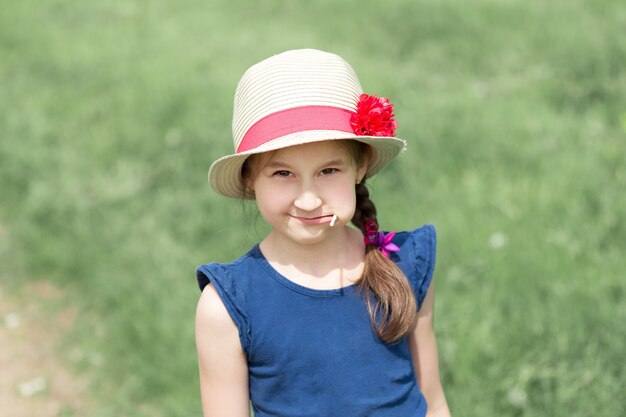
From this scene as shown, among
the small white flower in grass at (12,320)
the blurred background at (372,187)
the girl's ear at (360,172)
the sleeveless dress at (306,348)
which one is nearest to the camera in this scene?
the sleeveless dress at (306,348)

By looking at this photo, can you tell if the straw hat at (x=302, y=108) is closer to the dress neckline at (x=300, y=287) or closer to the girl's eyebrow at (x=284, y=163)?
the girl's eyebrow at (x=284, y=163)

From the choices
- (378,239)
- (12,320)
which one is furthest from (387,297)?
(12,320)

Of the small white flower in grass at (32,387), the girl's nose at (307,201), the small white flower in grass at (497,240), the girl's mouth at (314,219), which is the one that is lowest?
the small white flower in grass at (32,387)

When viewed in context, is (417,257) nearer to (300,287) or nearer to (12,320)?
(300,287)

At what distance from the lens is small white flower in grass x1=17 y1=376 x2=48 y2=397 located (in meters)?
3.76

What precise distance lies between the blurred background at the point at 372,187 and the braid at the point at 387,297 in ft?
4.06

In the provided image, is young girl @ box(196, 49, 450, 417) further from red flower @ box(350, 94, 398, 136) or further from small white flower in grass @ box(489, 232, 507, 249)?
small white flower in grass @ box(489, 232, 507, 249)

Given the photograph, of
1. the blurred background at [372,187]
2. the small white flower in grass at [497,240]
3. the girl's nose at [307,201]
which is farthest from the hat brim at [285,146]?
the small white flower in grass at [497,240]

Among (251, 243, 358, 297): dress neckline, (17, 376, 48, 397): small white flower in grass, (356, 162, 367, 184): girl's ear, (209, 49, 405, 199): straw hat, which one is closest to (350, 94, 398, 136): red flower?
(209, 49, 405, 199): straw hat

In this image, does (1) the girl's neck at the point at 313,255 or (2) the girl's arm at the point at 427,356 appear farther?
(2) the girl's arm at the point at 427,356

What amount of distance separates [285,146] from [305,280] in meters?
0.35

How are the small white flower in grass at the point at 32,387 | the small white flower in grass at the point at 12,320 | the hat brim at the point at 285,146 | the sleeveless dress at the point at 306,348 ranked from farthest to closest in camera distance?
the small white flower in grass at the point at 12,320
the small white flower in grass at the point at 32,387
the sleeveless dress at the point at 306,348
the hat brim at the point at 285,146

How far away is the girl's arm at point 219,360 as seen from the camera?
194 centimetres

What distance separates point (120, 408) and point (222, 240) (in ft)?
3.57
